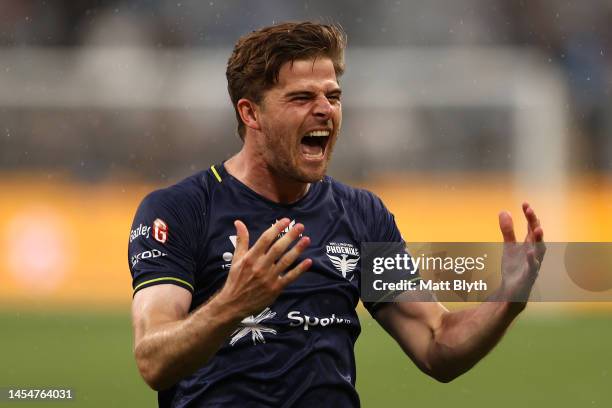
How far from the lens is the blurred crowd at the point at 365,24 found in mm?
15477

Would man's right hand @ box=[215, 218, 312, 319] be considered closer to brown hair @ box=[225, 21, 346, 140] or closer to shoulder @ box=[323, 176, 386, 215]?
brown hair @ box=[225, 21, 346, 140]

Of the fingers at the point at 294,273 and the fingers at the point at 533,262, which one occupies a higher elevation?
the fingers at the point at 533,262

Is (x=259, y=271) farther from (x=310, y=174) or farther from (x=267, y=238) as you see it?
(x=310, y=174)

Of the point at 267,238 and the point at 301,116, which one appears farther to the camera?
the point at 301,116

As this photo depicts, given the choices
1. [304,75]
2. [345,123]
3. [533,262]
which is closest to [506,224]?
[533,262]

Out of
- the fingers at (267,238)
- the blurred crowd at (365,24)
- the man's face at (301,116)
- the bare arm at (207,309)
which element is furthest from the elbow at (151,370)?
the blurred crowd at (365,24)

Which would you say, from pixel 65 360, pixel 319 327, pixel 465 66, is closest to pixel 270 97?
pixel 319 327

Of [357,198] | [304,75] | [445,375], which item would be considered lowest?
[445,375]

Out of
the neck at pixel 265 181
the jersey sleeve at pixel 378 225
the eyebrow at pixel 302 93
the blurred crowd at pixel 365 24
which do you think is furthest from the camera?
the blurred crowd at pixel 365 24

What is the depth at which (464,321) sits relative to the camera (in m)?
4.38

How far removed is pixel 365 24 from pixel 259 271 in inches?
489

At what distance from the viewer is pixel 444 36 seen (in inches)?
619

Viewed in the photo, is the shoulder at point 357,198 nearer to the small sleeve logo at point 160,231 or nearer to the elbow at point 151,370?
the small sleeve logo at point 160,231

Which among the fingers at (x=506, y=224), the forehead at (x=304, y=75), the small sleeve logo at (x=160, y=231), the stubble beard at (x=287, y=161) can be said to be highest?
the forehead at (x=304, y=75)
